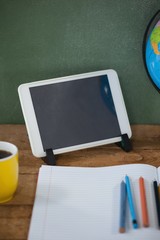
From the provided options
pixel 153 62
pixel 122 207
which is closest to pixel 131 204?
pixel 122 207

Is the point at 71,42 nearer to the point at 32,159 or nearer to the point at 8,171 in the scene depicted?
the point at 32,159

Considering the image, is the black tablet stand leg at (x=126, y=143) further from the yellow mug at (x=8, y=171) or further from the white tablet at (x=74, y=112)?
the yellow mug at (x=8, y=171)

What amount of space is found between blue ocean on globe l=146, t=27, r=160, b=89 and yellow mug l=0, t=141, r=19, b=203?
44 cm

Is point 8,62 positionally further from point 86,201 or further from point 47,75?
point 86,201

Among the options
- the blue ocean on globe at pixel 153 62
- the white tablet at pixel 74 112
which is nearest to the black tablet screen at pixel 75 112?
the white tablet at pixel 74 112

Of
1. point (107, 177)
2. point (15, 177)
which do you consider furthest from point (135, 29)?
point (15, 177)

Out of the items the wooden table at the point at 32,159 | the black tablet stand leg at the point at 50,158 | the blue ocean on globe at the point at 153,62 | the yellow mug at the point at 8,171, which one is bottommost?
the wooden table at the point at 32,159

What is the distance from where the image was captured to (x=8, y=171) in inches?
34.3

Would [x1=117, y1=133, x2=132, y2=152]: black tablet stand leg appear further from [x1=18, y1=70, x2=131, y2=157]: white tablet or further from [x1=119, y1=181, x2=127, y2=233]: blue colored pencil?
[x1=119, y1=181, x2=127, y2=233]: blue colored pencil

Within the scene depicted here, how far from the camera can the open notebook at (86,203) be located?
82 cm

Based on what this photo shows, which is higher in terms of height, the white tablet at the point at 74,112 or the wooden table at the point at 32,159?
the white tablet at the point at 74,112

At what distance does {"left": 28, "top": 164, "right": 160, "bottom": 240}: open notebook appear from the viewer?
32.1 inches

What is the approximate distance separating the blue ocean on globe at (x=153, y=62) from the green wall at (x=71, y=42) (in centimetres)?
5

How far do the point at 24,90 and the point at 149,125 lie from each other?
40 centimetres
